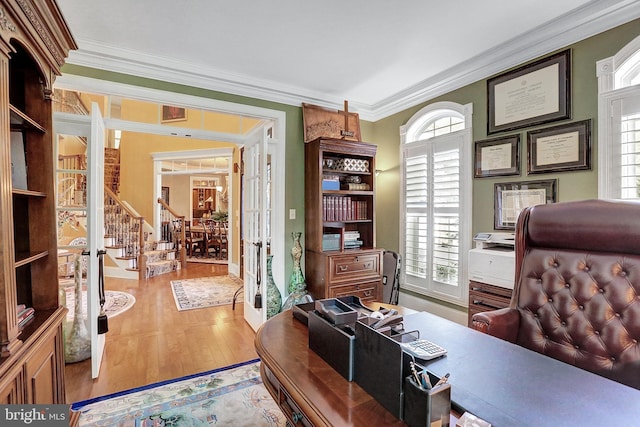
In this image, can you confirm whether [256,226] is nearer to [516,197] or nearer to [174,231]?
[516,197]

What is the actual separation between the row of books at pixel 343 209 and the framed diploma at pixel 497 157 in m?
1.35

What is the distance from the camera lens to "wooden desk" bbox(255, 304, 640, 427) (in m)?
0.81

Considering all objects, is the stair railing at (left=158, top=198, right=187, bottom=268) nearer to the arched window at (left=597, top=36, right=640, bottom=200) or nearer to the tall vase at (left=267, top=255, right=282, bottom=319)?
the tall vase at (left=267, top=255, right=282, bottom=319)

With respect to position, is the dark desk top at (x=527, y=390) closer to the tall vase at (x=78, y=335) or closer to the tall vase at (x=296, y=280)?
the tall vase at (x=296, y=280)

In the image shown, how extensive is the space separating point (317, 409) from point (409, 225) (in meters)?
3.19

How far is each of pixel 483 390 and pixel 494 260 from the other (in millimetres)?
1871

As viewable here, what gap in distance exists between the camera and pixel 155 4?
2.15 metres

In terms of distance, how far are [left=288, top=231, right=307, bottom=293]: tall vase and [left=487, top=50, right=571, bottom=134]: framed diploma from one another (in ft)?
7.54

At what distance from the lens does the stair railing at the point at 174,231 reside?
699 cm

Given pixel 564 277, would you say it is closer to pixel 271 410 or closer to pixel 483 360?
pixel 483 360

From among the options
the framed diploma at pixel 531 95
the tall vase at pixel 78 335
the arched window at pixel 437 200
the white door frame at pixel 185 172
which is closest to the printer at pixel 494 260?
the arched window at pixel 437 200

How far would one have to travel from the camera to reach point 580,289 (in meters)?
1.45

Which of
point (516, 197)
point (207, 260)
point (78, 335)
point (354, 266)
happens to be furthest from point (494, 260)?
point (207, 260)

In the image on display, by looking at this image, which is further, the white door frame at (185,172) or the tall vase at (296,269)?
the white door frame at (185,172)
